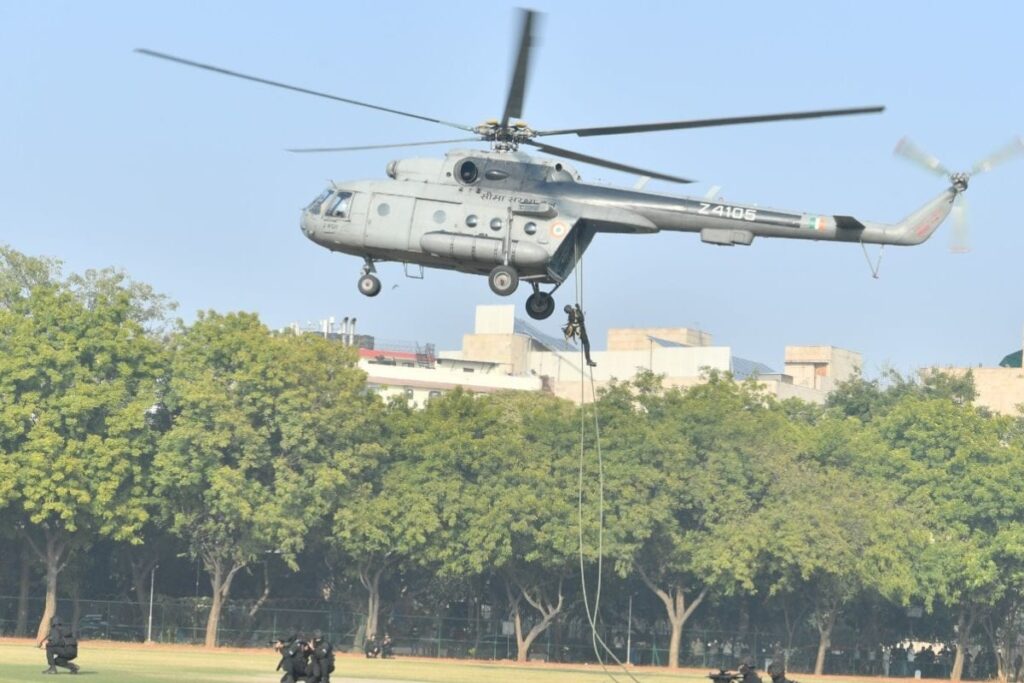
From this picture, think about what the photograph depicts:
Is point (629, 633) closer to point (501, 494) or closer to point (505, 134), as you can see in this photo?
point (501, 494)

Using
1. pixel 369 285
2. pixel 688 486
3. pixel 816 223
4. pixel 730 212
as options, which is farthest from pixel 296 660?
pixel 688 486

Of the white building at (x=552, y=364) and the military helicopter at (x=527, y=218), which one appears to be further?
the white building at (x=552, y=364)

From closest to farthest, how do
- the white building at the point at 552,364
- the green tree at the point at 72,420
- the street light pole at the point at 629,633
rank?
the green tree at the point at 72,420 → the street light pole at the point at 629,633 → the white building at the point at 552,364

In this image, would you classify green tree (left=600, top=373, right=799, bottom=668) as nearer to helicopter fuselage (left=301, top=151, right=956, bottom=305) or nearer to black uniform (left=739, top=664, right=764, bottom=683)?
black uniform (left=739, top=664, right=764, bottom=683)

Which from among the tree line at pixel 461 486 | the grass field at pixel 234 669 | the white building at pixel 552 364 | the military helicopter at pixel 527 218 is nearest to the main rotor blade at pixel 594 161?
the military helicopter at pixel 527 218

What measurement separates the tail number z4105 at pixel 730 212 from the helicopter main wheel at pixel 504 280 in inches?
185

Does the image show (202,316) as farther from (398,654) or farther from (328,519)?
(398,654)

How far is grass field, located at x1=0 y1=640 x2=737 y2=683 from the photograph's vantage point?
68375mm

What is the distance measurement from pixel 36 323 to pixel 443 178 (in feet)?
176

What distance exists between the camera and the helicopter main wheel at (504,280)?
172ft

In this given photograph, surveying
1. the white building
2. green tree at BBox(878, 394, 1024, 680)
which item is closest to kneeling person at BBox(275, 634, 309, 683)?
green tree at BBox(878, 394, 1024, 680)

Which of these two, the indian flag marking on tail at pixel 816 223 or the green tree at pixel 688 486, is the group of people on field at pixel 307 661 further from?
the green tree at pixel 688 486

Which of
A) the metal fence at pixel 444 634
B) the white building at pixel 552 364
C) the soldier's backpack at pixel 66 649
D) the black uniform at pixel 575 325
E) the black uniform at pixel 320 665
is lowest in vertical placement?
the black uniform at pixel 320 665

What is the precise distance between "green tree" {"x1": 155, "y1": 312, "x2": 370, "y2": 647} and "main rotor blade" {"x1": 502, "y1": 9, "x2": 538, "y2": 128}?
51531mm
